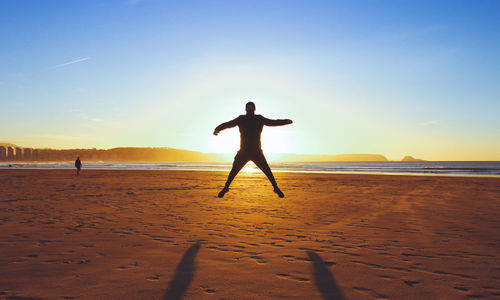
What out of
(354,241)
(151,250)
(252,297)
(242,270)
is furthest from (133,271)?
(354,241)

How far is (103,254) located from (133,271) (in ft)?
3.74

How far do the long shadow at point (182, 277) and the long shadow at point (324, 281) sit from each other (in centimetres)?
170

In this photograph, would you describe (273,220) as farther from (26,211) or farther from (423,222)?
(26,211)

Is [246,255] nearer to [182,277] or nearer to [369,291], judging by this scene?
[182,277]

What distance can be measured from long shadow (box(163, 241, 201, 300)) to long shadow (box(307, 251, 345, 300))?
1.70 metres

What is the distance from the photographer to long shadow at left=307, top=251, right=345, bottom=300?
3770 mm

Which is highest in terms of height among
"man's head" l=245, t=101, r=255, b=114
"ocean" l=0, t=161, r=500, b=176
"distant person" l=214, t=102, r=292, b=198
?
"man's head" l=245, t=101, r=255, b=114

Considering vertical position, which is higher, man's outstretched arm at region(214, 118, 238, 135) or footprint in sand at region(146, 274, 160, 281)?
man's outstretched arm at region(214, 118, 238, 135)

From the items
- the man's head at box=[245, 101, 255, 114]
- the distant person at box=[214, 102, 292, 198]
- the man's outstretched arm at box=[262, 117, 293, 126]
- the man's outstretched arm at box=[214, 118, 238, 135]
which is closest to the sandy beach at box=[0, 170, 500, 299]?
the distant person at box=[214, 102, 292, 198]

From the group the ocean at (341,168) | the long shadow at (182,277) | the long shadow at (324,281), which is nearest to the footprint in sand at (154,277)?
the long shadow at (182,277)

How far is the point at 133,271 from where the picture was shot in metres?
4.56

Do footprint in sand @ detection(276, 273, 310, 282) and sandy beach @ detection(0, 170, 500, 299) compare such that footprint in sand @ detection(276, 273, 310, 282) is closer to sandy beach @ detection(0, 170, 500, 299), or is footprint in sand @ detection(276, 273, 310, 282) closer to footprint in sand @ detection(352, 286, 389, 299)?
sandy beach @ detection(0, 170, 500, 299)

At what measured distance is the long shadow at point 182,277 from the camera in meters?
3.75

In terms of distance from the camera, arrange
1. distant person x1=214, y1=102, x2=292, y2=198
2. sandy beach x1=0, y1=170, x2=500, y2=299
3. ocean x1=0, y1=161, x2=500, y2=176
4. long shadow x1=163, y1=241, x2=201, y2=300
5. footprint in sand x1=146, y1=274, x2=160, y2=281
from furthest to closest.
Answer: ocean x1=0, y1=161, x2=500, y2=176
distant person x1=214, y1=102, x2=292, y2=198
footprint in sand x1=146, y1=274, x2=160, y2=281
sandy beach x1=0, y1=170, x2=500, y2=299
long shadow x1=163, y1=241, x2=201, y2=300
